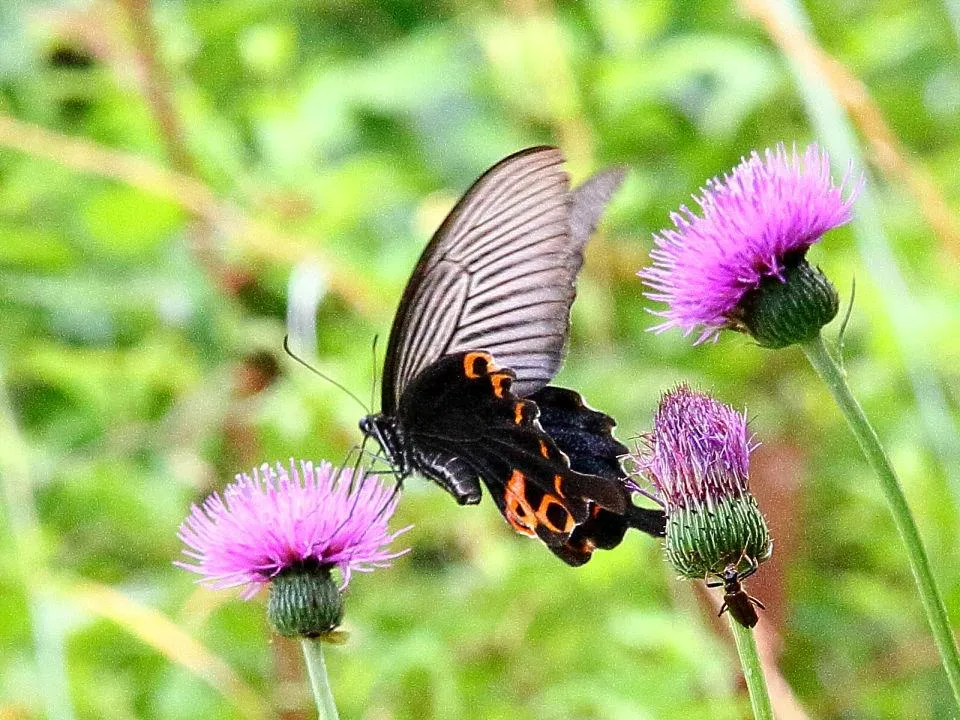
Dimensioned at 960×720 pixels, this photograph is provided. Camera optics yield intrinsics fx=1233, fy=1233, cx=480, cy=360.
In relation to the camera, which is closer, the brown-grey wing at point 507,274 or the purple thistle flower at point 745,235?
the purple thistle flower at point 745,235

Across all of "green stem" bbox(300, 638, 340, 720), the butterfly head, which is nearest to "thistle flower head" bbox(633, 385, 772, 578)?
"green stem" bbox(300, 638, 340, 720)

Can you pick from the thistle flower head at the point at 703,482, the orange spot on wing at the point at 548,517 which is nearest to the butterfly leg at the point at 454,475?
the orange spot on wing at the point at 548,517

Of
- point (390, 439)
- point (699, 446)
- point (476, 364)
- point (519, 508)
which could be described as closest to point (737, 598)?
point (699, 446)

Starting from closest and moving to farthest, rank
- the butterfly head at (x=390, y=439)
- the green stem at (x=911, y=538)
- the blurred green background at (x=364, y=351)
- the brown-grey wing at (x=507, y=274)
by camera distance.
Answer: the green stem at (x=911, y=538) < the brown-grey wing at (x=507, y=274) < the butterfly head at (x=390, y=439) < the blurred green background at (x=364, y=351)

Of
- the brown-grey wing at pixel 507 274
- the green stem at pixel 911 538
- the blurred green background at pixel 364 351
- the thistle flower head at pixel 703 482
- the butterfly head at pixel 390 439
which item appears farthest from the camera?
the blurred green background at pixel 364 351

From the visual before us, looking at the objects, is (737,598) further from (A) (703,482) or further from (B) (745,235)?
→ (B) (745,235)

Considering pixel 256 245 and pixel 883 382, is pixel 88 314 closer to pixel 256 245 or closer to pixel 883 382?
pixel 256 245

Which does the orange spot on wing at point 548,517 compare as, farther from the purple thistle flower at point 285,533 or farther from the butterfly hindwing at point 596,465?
the purple thistle flower at point 285,533
